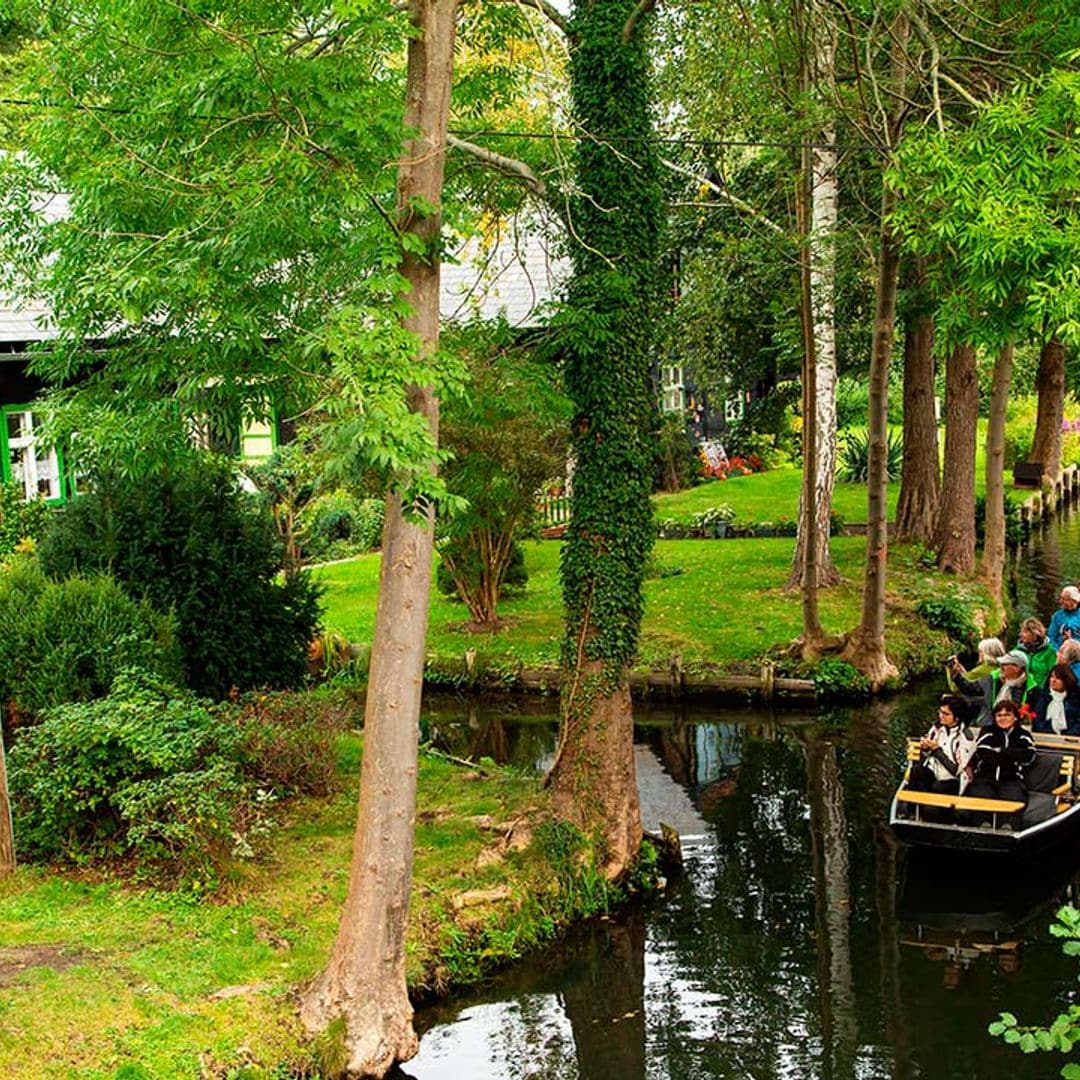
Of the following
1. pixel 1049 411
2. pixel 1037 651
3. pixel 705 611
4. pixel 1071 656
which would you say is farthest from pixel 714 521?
pixel 1071 656

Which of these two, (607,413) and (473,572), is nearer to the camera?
(607,413)

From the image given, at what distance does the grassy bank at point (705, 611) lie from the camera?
22.0 meters

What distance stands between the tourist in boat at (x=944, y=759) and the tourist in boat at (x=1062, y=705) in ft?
5.58

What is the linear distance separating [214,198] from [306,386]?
5.96 ft

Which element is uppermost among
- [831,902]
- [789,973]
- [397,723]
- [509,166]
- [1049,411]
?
[509,166]

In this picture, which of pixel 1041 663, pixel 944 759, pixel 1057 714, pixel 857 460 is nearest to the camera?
pixel 944 759

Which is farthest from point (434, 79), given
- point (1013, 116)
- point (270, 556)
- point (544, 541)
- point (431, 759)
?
point (544, 541)

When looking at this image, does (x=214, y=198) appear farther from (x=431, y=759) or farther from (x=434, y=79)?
(x=431, y=759)

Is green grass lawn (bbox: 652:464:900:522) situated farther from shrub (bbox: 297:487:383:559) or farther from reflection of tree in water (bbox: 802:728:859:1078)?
reflection of tree in water (bbox: 802:728:859:1078)

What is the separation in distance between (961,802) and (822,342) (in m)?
11.1

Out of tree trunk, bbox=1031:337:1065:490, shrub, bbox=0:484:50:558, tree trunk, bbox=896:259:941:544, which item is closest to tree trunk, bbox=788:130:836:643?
tree trunk, bbox=896:259:941:544

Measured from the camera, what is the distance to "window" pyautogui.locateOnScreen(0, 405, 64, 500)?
25.0 m

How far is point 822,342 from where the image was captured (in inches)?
919

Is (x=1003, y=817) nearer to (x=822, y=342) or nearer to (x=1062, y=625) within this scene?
(x=1062, y=625)
